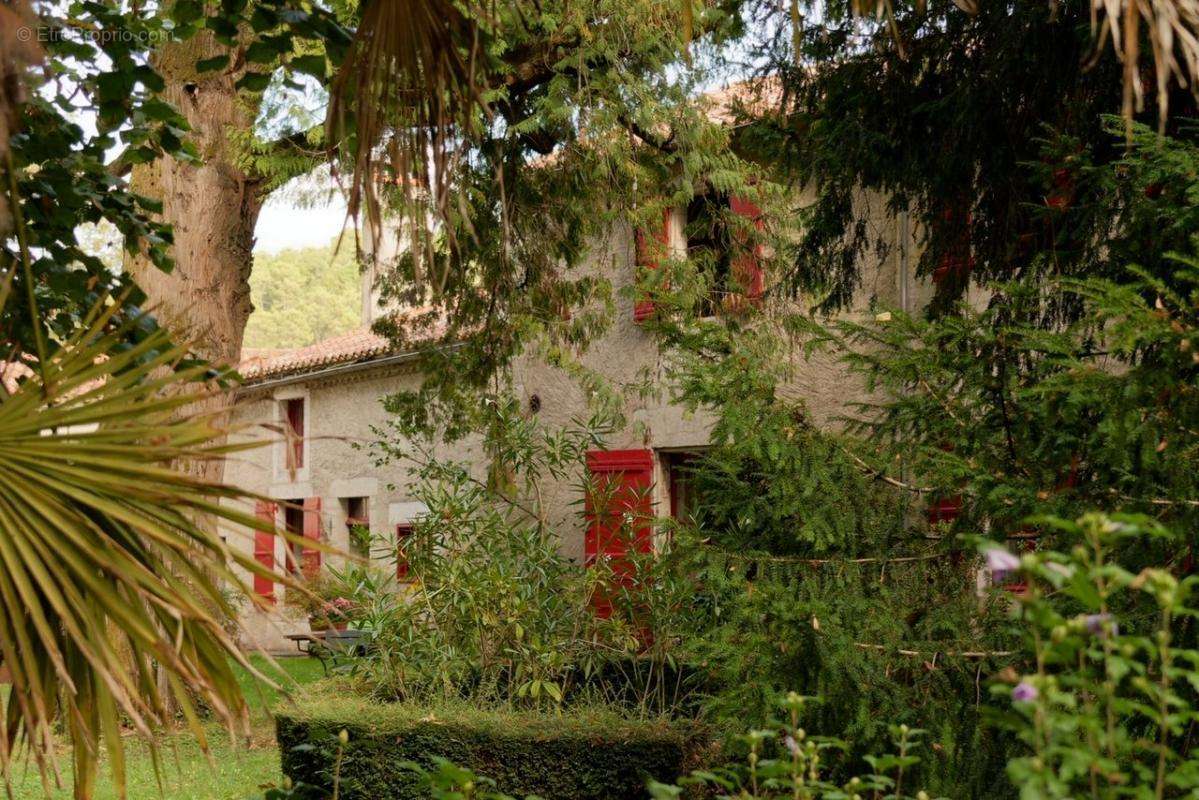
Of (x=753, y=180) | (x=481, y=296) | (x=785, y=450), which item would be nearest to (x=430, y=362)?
(x=481, y=296)

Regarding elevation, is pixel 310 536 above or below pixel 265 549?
below

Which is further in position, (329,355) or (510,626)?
(329,355)

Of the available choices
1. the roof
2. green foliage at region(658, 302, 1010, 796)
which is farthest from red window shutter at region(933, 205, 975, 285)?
the roof

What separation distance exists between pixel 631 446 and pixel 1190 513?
9.47 m

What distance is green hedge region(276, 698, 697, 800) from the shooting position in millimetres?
6898

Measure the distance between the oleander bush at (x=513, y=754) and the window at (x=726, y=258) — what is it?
414 cm

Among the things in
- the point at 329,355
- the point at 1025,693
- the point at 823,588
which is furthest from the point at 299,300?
the point at 1025,693

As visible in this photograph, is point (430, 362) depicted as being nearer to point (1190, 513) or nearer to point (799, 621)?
point (799, 621)

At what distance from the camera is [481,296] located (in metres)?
10.7

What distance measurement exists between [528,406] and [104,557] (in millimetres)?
11394

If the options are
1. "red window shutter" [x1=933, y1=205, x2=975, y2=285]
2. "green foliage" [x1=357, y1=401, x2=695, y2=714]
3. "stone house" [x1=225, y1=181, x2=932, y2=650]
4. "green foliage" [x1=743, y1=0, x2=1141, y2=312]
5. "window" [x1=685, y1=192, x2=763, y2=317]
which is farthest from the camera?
"stone house" [x1=225, y1=181, x2=932, y2=650]

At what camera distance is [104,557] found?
2438 mm

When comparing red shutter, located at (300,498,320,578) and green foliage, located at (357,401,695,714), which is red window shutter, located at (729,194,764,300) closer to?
green foliage, located at (357,401,695,714)

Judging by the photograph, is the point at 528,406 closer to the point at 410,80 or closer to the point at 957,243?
the point at 957,243
